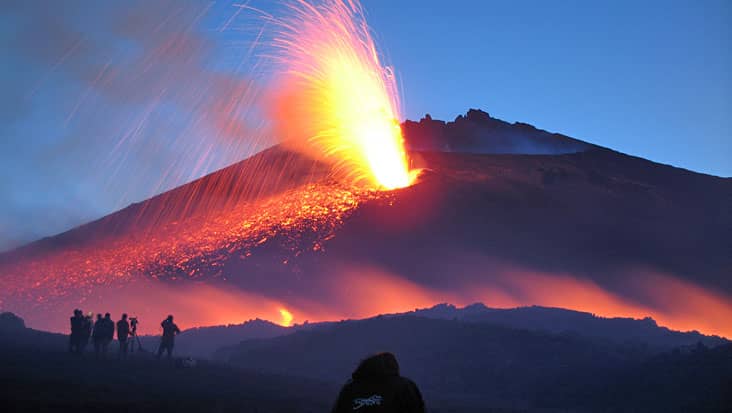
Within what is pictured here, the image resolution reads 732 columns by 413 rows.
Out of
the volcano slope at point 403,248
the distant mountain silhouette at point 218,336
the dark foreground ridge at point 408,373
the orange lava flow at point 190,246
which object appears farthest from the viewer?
the orange lava flow at point 190,246

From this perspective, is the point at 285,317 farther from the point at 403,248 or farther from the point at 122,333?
the point at 122,333

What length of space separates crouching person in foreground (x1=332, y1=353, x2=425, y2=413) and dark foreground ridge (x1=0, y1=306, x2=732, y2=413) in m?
11.4

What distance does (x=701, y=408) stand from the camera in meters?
21.9

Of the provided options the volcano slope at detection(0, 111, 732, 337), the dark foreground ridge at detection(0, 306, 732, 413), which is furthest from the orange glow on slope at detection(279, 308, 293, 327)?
the dark foreground ridge at detection(0, 306, 732, 413)

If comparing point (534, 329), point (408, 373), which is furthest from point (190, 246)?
point (408, 373)

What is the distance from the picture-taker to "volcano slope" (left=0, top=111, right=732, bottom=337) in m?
62.1

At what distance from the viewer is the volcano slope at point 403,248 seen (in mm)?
62062

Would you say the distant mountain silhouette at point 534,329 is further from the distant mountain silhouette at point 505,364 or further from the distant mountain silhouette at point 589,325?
the distant mountain silhouette at point 505,364

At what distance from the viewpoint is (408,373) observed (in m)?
34.7

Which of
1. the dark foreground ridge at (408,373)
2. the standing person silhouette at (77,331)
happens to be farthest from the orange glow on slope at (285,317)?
the standing person silhouette at (77,331)

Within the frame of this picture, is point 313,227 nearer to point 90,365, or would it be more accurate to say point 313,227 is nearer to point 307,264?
point 307,264

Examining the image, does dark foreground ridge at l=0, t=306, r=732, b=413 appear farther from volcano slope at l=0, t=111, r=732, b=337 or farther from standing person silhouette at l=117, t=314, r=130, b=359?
volcano slope at l=0, t=111, r=732, b=337

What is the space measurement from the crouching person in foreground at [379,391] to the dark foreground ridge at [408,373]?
11.4 m

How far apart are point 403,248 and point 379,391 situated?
6419 centimetres
